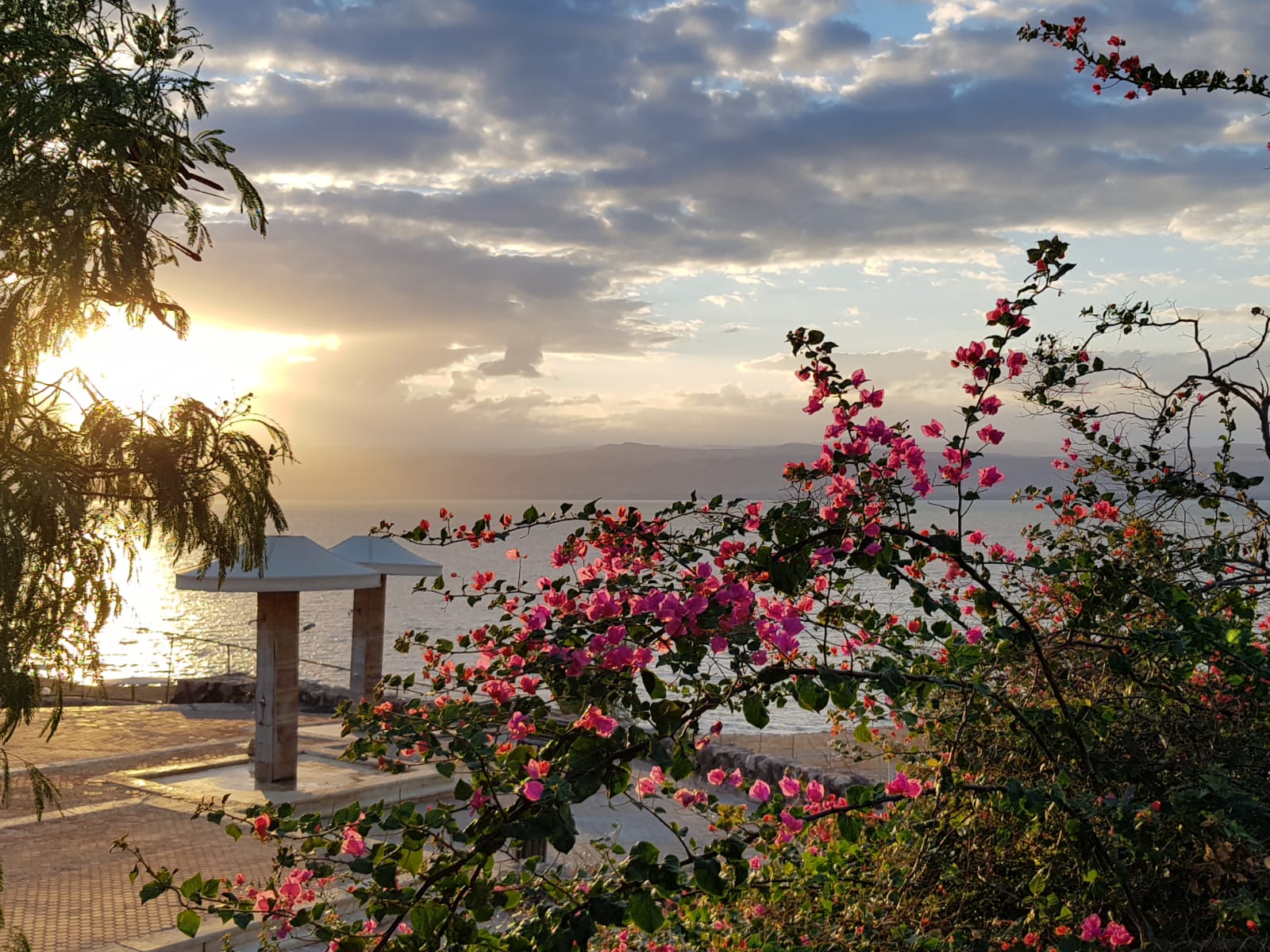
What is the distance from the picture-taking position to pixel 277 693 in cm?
1095

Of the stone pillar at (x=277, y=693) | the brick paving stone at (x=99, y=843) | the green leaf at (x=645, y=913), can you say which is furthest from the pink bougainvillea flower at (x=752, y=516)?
the stone pillar at (x=277, y=693)

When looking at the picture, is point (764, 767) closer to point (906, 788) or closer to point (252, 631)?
point (906, 788)

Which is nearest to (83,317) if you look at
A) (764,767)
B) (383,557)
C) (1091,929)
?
(1091,929)

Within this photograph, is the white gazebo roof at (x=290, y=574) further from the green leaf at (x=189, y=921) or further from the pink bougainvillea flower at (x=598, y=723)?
the pink bougainvillea flower at (x=598, y=723)

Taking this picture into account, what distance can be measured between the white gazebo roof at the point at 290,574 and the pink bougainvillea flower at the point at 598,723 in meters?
8.23

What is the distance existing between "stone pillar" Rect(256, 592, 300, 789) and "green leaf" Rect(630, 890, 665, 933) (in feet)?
30.4

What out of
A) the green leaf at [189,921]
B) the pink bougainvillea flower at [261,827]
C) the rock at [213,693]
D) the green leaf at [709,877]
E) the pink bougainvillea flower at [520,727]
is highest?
the pink bougainvillea flower at [520,727]

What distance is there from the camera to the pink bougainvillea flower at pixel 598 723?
2.29m

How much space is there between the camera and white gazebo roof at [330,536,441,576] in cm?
1467

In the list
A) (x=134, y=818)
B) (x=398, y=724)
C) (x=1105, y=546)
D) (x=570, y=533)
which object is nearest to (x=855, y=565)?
(x=570, y=533)

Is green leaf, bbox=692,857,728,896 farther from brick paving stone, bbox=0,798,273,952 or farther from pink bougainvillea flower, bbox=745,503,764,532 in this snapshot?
brick paving stone, bbox=0,798,273,952

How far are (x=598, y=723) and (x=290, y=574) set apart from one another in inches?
357

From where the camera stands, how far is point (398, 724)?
11.2 ft

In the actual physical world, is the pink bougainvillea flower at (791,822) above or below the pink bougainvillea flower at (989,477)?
below
